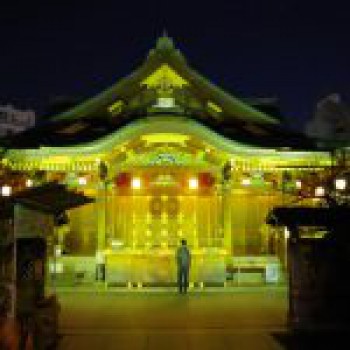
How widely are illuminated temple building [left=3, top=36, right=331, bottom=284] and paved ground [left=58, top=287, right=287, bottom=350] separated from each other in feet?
8.92

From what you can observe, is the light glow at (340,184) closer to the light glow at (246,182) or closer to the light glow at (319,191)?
the light glow at (319,191)

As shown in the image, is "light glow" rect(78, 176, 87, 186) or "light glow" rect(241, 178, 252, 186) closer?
"light glow" rect(78, 176, 87, 186)

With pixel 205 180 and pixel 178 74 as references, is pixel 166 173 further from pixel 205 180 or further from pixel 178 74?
pixel 178 74

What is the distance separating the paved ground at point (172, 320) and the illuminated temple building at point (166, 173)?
8.92 ft

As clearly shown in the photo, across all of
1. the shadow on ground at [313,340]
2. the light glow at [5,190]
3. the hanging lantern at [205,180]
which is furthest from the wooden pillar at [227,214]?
the shadow on ground at [313,340]

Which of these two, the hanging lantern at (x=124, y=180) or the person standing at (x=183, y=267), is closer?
the person standing at (x=183, y=267)

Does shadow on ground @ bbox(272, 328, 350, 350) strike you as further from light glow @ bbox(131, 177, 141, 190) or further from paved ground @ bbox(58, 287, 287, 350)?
light glow @ bbox(131, 177, 141, 190)

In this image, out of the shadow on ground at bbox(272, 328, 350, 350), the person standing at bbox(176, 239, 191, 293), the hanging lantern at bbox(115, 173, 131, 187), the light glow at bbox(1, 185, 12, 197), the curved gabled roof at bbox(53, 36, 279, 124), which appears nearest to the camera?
the shadow on ground at bbox(272, 328, 350, 350)

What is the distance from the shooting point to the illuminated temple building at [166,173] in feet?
75.2

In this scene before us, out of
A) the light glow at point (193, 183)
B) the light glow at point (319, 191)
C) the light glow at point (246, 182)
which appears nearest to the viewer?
the light glow at point (319, 191)

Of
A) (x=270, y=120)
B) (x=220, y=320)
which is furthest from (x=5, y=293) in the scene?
(x=270, y=120)

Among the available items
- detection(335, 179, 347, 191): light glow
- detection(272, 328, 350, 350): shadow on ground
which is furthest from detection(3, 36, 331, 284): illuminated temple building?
detection(272, 328, 350, 350): shadow on ground

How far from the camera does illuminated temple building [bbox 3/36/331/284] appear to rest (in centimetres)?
2291

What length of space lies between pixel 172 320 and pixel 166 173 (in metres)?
10.3
